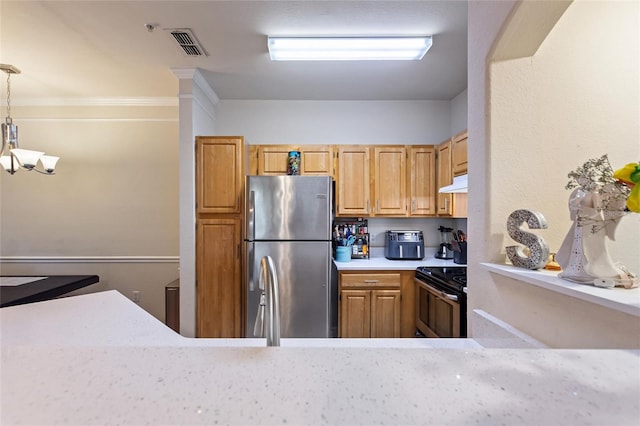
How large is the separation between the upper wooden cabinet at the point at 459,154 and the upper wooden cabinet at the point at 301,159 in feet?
3.89

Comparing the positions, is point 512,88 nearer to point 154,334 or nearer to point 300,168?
point 154,334

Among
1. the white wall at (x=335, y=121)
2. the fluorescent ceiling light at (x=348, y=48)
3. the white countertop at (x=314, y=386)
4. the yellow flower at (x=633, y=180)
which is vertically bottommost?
the white countertop at (x=314, y=386)

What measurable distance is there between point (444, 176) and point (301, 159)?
147cm

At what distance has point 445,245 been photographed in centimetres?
306

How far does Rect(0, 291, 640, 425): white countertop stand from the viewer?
1.18ft

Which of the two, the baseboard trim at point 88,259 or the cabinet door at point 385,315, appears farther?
the baseboard trim at point 88,259

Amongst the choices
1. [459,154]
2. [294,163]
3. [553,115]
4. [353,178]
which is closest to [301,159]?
[294,163]

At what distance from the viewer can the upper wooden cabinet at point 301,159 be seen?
2920 mm

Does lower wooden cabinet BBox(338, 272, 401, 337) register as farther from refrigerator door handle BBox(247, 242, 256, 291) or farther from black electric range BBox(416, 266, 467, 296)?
refrigerator door handle BBox(247, 242, 256, 291)

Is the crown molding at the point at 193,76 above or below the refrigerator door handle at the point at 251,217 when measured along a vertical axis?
above

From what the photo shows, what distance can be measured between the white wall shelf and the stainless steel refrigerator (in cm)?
172

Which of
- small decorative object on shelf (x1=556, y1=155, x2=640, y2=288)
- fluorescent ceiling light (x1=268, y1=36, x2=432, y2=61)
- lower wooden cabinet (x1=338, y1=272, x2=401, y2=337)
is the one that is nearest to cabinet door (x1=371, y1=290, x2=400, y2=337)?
lower wooden cabinet (x1=338, y1=272, x2=401, y2=337)

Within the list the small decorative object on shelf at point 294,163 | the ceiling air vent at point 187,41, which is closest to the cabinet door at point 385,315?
the small decorative object on shelf at point 294,163

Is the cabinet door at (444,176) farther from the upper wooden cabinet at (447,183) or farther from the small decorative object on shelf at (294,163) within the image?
the small decorative object on shelf at (294,163)
